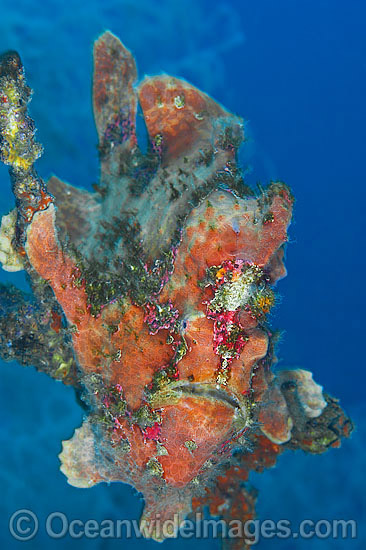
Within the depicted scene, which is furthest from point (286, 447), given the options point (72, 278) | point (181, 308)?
point (72, 278)

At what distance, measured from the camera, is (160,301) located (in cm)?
413

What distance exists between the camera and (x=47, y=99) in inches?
333

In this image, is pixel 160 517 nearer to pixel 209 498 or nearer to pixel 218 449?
pixel 218 449

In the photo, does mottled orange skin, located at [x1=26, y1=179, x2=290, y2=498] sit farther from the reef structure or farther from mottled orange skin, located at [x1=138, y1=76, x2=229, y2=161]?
mottled orange skin, located at [x1=138, y1=76, x2=229, y2=161]

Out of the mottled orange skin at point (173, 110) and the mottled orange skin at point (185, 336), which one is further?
the mottled orange skin at point (173, 110)

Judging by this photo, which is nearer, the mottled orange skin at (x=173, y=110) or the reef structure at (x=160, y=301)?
the reef structure at (x=160, y=301)

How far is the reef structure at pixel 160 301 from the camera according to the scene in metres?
3.86

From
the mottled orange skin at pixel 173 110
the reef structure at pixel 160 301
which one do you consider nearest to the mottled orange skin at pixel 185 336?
the reef structure at pixel 160 301

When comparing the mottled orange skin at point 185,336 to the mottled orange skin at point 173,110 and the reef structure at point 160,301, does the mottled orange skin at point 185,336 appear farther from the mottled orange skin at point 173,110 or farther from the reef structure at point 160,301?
the mottled orange skin at point 173,110

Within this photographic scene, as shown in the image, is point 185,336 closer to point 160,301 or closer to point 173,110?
point 160,301

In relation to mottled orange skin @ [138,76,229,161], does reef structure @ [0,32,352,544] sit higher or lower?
lower

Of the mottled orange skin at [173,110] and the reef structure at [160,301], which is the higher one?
the mottled orange skin at [173,110]

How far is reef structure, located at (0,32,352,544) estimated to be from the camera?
3861mm

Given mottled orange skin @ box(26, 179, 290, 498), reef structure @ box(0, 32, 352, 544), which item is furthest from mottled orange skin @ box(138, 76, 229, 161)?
mottled orange skin @ box(26, 179, 290, 498)
